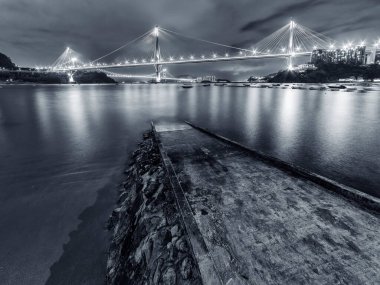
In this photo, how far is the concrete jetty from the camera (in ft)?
7.87

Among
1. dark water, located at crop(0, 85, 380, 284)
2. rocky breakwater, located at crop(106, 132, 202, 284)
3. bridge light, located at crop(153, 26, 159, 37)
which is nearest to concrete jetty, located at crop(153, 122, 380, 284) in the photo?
rocky breakwater, located at crop(106, 132, 202, 284)

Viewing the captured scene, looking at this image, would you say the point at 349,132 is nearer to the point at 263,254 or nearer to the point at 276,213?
the point at 276,213

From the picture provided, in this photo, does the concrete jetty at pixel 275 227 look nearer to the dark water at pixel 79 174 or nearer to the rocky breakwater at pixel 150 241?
the rocky breakwater at pixel 150 241

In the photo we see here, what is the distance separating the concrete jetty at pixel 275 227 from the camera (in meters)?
2.40

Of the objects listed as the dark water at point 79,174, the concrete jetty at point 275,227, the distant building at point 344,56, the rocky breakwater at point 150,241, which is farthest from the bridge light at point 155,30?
the concrete jetty at point 275,227

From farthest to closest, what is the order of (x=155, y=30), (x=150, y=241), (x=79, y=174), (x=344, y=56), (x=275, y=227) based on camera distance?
(x=344, y=56) < (x=155, y=30) < (x=79, y=174) < (x=150, y=241) < (x=275, y=227)

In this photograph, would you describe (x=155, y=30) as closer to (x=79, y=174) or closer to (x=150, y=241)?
(x=79, y=174)

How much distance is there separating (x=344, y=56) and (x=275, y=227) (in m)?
142

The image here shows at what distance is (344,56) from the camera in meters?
110

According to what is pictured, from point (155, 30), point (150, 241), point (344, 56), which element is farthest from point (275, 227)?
point (344, 56)

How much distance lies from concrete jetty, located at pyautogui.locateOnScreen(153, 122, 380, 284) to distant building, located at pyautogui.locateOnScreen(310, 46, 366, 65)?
395 feet

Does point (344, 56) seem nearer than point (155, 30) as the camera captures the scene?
No

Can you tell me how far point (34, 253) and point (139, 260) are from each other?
101 inches

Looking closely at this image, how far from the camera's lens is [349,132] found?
1263 cm
